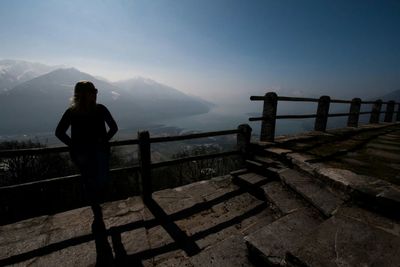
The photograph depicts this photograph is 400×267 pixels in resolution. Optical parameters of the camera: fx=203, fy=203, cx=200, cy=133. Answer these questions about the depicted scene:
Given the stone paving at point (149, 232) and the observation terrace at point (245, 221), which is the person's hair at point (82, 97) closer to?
the observation terrace at point (245, 221)

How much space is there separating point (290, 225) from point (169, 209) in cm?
183

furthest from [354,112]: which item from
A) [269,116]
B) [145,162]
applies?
[145,162]

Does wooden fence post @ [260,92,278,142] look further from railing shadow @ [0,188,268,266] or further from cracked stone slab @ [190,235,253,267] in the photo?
cracked stone slab @ [190,235,253,267]

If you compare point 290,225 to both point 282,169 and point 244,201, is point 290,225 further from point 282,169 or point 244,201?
point 282,169

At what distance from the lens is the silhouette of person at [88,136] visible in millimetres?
2455

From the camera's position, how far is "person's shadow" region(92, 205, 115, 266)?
222cm

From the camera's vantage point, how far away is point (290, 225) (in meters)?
2.40

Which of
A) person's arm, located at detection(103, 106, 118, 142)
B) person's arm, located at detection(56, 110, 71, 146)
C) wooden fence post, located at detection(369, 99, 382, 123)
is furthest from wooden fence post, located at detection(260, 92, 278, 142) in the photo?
wooden fence post, located at detection(369, 99, 382, 123)

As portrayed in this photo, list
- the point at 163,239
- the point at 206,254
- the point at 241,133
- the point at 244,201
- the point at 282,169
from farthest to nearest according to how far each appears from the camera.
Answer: the point at 241,133 < the point at 282,169 < the point at 244,201 < the point at 163,239 < the point at 206,254

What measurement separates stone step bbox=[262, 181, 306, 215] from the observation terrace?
1 cm

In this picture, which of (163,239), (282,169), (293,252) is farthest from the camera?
(282,169)

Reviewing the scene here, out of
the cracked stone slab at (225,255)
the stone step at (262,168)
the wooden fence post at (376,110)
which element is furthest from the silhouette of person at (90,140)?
the wooden fence post at (376,110)

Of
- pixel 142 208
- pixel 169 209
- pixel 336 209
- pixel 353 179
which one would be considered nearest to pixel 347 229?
pixel 336 209

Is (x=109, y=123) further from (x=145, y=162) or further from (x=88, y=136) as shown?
(x=145, y=162)
